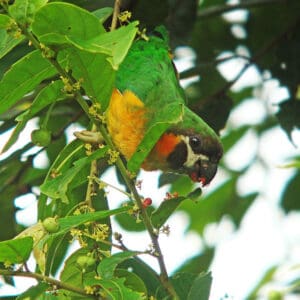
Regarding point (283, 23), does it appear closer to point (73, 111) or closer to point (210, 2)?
point (210, 2)

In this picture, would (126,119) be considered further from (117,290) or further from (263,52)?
(263,52)

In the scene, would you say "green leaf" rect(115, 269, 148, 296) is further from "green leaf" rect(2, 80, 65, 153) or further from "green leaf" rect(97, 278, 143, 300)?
"green leaf" rect(2, 80, 65, 153)

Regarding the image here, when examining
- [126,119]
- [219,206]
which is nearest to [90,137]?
[126,119]

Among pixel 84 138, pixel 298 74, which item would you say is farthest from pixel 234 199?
pixel 84 138

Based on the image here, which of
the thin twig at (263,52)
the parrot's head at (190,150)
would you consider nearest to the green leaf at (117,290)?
the parrot's head at (190,150)

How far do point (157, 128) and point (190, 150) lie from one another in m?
1.04

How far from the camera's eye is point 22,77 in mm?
2092

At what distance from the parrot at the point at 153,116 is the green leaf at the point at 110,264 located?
Answer: 609mm

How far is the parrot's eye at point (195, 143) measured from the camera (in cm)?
305

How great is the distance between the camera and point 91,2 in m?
2.94

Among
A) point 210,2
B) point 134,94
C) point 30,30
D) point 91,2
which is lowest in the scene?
point 30,30

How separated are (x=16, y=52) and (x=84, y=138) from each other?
439 millimetres

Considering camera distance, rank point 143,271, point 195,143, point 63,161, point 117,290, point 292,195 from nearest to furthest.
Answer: point 117,290 → point 63,161 → point 143,271 → point 195,143 → point 292,195

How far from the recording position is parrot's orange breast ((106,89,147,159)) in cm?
288
